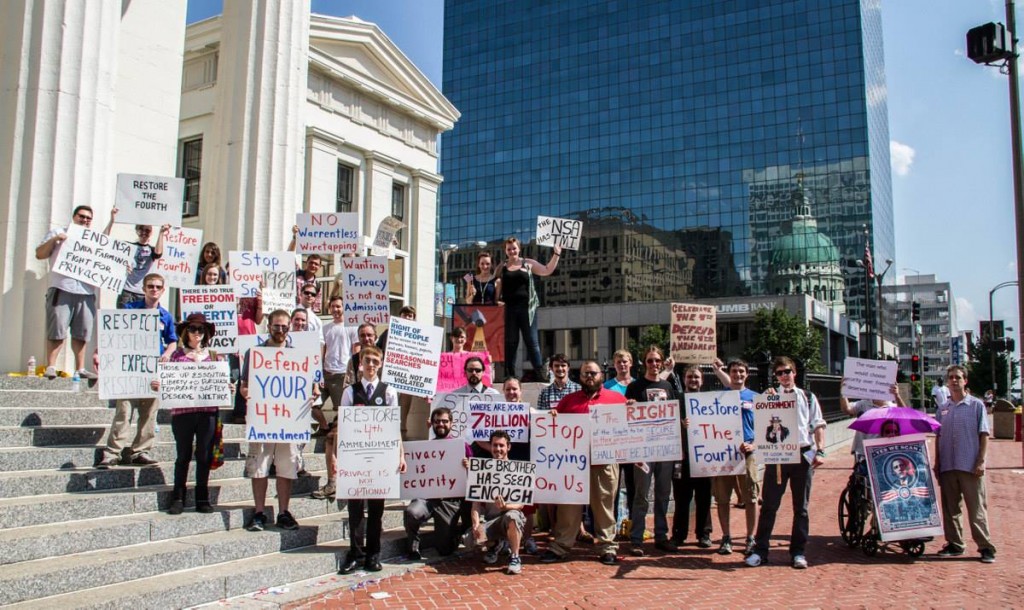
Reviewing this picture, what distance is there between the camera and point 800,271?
9494cm

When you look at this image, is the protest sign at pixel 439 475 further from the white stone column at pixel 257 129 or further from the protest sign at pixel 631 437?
the white stone column at pixel 257 129

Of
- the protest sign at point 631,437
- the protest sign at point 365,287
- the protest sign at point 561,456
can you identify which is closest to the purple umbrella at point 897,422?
the protest sign at point 631,437

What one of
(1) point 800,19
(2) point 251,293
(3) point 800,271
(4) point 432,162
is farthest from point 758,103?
(2) point 251,293

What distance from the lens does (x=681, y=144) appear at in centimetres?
10150

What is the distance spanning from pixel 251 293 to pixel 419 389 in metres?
3.24

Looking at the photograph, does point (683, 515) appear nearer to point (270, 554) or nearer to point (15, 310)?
point (270, 554)

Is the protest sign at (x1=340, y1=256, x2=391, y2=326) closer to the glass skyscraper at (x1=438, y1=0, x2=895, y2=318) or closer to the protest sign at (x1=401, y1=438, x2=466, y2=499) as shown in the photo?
the protest sign at (x1=401, y1=438, x2=466, y2=499)

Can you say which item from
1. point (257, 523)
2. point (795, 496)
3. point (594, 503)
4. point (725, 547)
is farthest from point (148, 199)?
point (795, 496)

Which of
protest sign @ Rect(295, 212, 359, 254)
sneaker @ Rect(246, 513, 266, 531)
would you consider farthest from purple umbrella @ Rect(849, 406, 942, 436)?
protest sign @ Rect(295, 212, 359, 254)

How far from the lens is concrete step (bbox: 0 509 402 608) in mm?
5637

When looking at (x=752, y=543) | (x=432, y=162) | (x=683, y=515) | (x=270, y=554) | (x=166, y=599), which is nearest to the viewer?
(x=166, y=599)

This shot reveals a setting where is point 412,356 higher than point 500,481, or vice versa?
point 412,356

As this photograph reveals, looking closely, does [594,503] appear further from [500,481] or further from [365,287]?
[365,287]

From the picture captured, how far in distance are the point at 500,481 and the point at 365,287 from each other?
445 centimetres
